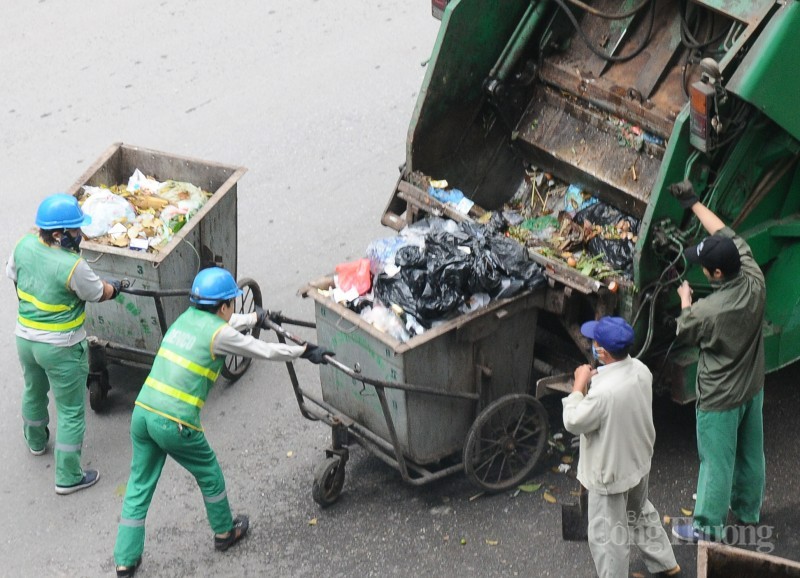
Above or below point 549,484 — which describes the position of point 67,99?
below

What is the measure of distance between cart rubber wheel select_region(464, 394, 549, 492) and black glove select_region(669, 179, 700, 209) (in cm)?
124

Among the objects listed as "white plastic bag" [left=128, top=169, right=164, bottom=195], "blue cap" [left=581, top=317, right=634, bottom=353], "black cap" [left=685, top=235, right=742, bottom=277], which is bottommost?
"white plastic bag" [left=128, top=169, right=164, bottom=195]

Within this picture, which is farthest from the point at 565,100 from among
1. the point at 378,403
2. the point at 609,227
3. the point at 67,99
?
the point at 67,99

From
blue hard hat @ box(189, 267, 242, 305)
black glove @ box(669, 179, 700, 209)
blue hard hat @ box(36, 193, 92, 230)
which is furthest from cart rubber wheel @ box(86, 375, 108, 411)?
black glove @ box(669, 179, 700, 209)

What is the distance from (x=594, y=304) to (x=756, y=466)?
104cm

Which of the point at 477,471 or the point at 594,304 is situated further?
the point at 477,471

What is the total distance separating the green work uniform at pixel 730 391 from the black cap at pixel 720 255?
0.07 metres

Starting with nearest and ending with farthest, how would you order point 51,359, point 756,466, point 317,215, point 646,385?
point 646,385
point 756,466
point 51,359
point 317,215

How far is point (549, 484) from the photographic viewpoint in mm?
6094

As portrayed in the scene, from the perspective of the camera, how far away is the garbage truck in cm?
529

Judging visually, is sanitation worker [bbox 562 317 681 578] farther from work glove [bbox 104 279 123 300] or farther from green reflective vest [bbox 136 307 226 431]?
work glove [bbox 104 279 123 300]

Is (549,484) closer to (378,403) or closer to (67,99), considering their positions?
(378,403)

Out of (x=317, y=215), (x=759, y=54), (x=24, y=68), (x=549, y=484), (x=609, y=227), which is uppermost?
(x=759, y=54)

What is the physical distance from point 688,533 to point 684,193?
1596 mm
